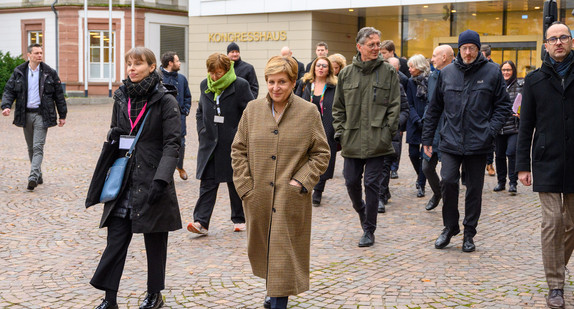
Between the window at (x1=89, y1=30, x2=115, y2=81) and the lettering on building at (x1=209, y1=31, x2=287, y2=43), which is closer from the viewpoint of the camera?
the lettering on building at (x1=209, y1=31, x2=287, y2=43)

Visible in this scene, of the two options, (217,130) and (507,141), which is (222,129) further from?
(507,141)

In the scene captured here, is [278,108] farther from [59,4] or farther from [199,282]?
[59,4]

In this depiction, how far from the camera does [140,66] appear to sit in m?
5.20

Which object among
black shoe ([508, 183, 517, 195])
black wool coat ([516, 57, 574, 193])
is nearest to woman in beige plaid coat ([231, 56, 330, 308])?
black wool coat ([516, 57, 574, 193])

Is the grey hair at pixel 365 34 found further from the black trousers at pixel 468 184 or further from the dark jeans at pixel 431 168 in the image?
the dark jeans at pixel 431 168

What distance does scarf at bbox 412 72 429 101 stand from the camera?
1036 centimetres

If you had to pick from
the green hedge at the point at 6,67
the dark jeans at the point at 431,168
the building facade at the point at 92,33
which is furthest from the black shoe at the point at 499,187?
the building facade at the point at 92,33

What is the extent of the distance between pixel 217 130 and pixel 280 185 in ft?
10.4

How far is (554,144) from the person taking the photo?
5531 millimetres

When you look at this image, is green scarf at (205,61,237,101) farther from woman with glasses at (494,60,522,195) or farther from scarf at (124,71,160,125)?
woman with glasses at (494,60,522,195)

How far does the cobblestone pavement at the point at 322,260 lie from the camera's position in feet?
18.1

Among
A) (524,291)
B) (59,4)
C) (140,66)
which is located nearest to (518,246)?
(524,291)

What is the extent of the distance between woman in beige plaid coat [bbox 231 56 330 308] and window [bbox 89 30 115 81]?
37.9 meters

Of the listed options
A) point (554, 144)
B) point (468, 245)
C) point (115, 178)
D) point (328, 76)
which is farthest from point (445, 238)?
point (115, 178)
